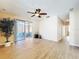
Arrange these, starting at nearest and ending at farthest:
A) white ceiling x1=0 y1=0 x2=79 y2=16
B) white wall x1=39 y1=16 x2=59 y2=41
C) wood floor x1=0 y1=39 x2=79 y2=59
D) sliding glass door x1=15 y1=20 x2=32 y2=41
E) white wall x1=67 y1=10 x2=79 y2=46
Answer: wood floor x1=0 y1=39 x2=79 y2=59 < white ceiling x1=0 y1=0 x2=79 y2=16 < white wall x1=67 y1=10 x2=79 y2=46 < sliding glass door x1=15 y1=20 x2=32 y2=41 < white wall x1=39 y1=16 x2=59 y2=41

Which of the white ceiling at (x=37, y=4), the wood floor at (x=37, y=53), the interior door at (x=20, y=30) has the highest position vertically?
the white ceiling at (x=37, y=4)

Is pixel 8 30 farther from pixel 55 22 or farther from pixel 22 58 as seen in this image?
pixel 55 22

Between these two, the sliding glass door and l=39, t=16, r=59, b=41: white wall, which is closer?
the sliding glass door

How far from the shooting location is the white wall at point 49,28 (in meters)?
11.8

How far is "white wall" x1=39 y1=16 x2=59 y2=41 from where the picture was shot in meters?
11.8

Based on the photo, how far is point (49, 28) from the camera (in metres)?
12.5

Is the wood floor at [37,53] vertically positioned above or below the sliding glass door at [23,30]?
below

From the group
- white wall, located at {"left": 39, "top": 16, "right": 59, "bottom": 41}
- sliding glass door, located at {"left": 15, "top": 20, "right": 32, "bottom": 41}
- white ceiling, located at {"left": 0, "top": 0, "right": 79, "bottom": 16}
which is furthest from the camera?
white wall, located at {"left": 39, "top": 16, "right": 59, "bottom": 41}

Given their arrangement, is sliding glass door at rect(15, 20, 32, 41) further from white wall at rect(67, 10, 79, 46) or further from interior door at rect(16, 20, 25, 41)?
white wall at rect(67, 10, 79, 46)

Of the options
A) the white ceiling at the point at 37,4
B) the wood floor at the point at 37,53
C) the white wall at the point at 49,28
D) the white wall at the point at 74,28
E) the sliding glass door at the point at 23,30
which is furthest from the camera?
the white wall at the point at 49,28

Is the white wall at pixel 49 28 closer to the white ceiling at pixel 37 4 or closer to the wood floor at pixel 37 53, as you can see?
the white ceiling at pixel 37 4

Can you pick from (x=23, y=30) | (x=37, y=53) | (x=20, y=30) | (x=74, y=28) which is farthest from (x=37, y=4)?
(x=23, y=30)

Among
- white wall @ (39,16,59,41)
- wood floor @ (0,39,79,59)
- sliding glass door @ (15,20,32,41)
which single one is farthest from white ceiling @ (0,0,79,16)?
white wall @ (39,16,59,41)

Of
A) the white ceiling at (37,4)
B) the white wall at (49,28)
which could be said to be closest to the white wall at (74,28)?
the white ceiling at (37,4)
